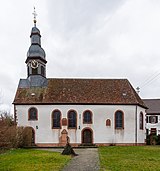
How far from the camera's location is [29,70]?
39375mm

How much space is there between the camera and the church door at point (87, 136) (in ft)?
117

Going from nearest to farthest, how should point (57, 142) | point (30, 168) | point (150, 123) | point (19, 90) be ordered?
point (30, 168), point (57, 142), point (19, 90), point (150, 123)

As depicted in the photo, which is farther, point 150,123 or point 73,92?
point 150,123

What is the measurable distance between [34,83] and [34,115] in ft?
15.9

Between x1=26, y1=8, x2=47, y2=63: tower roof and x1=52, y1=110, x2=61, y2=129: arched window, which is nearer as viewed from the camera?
x1=52, y1=110, x2=61, y2=129: arched window

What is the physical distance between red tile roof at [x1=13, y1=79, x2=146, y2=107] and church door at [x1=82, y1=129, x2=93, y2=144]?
3824mm

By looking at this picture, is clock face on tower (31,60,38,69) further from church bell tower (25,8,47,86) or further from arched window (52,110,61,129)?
arched window (52,110,61,129)

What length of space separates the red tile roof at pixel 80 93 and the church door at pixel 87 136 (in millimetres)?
3824

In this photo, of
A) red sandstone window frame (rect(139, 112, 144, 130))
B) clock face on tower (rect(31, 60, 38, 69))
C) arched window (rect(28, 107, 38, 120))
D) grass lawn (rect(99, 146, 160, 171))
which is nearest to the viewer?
grass lawn (rect(99, 146, 160, 171))

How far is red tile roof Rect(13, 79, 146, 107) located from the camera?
1425 inches

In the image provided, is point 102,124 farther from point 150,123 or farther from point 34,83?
point 150,123

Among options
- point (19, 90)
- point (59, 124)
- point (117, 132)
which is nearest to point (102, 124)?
point (117, 132)

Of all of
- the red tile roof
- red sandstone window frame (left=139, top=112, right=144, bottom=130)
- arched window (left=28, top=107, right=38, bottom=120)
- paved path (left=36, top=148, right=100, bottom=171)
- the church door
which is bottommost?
the church door

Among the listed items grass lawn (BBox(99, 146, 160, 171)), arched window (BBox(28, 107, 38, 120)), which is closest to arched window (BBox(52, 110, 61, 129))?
arched window (BBox(28, 107, 38, 120))
